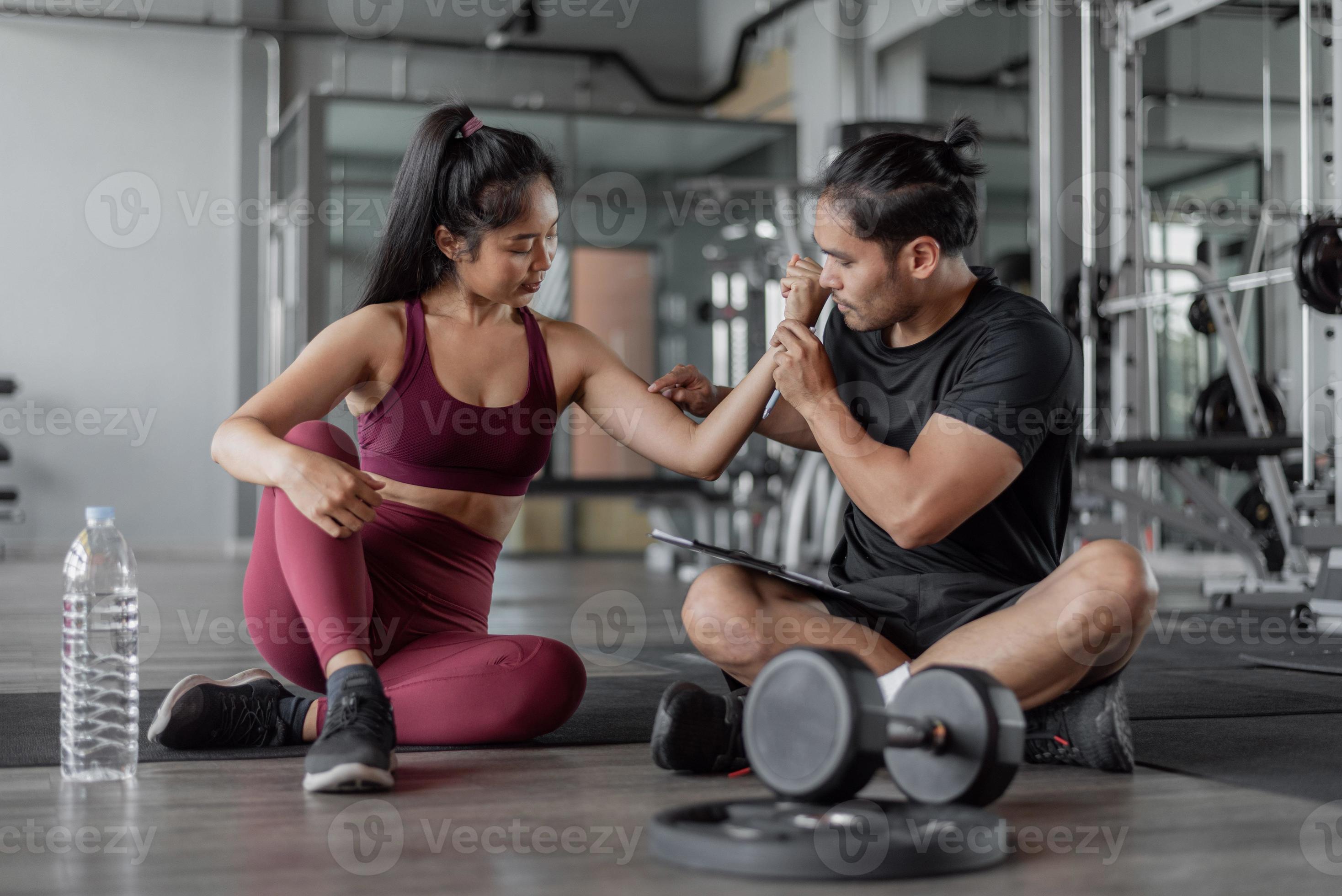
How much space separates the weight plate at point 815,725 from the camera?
44.1 inches

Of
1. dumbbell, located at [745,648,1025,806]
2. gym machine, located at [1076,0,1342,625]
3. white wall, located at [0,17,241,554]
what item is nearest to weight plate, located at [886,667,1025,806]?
→ dumbbell, located at [745,648,1025,806]

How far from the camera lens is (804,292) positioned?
170 cm

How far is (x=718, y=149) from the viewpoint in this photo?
8.09 metres

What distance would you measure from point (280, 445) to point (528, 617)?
7.93 feet

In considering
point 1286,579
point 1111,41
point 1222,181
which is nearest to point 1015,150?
point 1222,181

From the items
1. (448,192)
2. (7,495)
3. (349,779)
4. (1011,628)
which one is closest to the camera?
(349,779)

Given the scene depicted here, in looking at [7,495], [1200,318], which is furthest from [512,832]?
[7,495]

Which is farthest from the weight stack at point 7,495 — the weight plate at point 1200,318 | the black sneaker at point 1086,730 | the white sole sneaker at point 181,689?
the black sneaker at point 1086,730

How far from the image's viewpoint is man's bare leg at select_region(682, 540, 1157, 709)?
1504 mm

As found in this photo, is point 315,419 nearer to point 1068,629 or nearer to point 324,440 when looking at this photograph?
point 324,440

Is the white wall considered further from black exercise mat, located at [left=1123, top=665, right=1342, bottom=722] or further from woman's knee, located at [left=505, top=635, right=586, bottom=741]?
woman's knee, located at [left=505, top=635, right=586, bottom=741]

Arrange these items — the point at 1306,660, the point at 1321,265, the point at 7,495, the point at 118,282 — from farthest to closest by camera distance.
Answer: the point at 118,282 < the point at 7,495 < the point at 1321,265 < the point at 1306,660

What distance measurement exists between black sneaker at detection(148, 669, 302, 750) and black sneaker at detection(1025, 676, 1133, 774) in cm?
93

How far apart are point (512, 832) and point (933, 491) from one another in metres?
0.60
